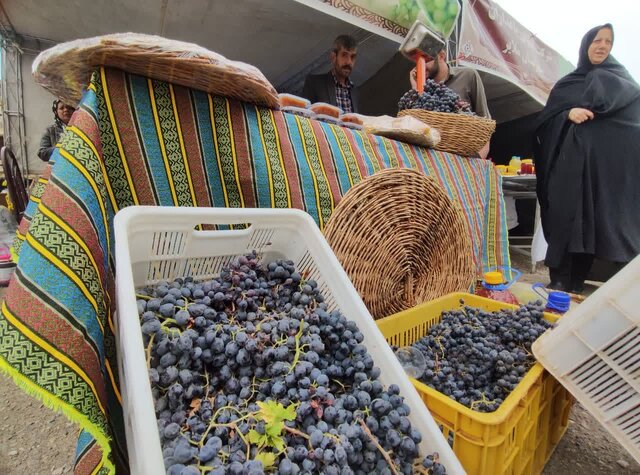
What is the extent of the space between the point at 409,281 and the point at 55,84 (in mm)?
1098

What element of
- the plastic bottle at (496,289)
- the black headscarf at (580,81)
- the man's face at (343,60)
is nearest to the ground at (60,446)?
the plastic bottle at (496,289)

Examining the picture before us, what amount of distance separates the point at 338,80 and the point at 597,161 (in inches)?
73.2

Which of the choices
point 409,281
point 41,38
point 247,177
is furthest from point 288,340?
point 41,38

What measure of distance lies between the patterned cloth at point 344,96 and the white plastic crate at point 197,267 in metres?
2.13

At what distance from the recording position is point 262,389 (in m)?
0.46

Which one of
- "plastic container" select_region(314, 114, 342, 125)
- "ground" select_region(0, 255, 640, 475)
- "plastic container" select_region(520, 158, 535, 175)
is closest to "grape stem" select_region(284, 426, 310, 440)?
"ground" select_region(0, 255, 640, 475)

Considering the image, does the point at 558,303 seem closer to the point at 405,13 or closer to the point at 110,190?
the point at 110,190

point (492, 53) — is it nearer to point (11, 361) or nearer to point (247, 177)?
point (247, 177)

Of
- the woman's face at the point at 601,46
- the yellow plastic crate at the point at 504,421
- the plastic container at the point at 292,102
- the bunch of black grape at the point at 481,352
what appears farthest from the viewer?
the woman's face at the point at 601,46

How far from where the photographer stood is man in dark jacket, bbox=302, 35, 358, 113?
8.32 feet

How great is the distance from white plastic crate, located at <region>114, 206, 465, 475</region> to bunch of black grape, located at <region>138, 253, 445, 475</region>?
3cm

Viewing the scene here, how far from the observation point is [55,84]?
2.48 feet

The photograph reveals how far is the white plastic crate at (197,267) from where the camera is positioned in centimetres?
35

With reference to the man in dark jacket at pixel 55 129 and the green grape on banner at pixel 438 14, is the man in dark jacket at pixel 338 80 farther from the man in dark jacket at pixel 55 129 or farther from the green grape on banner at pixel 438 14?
the man in dark jacket at pixel 55 129
